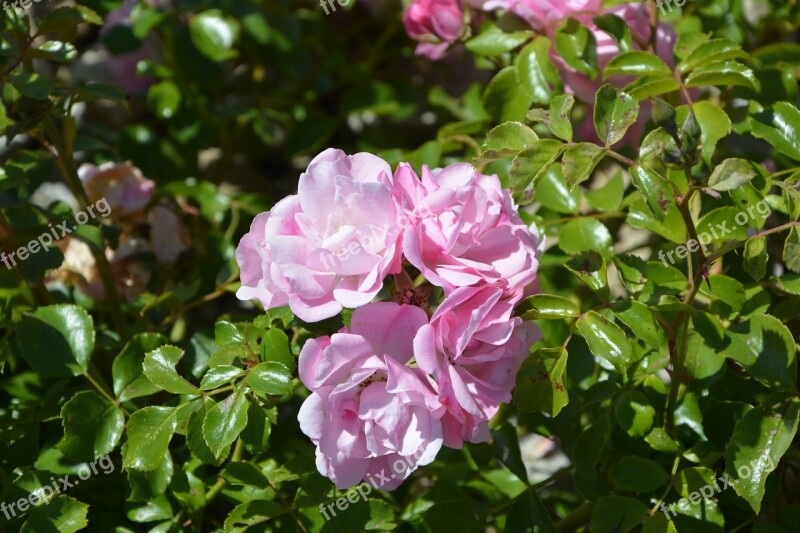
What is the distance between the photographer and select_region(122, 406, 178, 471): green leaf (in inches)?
40.1

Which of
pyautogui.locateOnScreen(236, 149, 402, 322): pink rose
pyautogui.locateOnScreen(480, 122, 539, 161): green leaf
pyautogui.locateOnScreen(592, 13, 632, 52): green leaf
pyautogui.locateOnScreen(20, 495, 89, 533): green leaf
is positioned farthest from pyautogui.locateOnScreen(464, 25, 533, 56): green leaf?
pyautogui.locateOnScreen(20, 495, 89, 533): green leaf

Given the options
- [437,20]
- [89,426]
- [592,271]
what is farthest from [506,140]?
[89,426]

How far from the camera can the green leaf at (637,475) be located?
3.41 ft

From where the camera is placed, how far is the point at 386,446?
3.00 ft

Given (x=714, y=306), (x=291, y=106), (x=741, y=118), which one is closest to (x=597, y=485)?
(x=714, y=306)

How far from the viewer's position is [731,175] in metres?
0.90

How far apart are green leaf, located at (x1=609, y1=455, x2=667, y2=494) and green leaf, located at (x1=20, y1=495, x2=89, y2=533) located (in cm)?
62

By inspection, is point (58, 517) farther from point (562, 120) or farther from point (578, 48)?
point (578, 48)

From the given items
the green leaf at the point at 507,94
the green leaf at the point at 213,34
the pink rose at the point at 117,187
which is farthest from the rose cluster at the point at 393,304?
the green leaf at the point at 213,34

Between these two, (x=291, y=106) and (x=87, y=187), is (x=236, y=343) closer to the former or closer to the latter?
(x=87, y=187)

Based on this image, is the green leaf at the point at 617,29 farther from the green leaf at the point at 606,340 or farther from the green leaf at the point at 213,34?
the green leaf at the point at 213,34

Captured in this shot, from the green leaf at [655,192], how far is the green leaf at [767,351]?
20 cm

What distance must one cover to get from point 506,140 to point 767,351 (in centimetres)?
37

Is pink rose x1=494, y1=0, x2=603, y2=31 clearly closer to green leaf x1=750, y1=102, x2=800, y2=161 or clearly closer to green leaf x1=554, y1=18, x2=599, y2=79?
green leaf x1=554, y1=18, x2=599, y2=79
